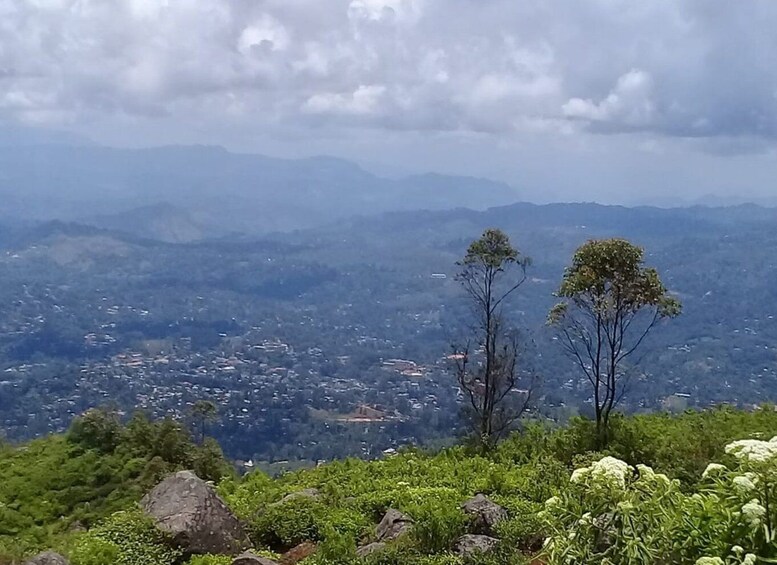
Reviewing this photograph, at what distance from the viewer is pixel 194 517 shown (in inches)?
325

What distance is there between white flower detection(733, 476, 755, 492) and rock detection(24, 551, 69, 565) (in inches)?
242

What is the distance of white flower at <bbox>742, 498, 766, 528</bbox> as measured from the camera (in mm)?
3492

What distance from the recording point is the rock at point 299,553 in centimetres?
815

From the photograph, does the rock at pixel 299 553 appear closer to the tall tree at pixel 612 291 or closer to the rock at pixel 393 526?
the rock at pixel 393 526

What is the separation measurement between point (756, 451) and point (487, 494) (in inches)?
260

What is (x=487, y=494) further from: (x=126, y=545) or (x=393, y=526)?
(x=126, y=545)

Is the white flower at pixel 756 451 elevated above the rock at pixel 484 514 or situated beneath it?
elevated above

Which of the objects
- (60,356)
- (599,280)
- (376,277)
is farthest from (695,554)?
(376,277)

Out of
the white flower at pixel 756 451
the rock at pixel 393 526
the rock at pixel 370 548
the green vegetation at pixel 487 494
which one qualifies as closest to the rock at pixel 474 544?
the green vegetation at pixel 487 494

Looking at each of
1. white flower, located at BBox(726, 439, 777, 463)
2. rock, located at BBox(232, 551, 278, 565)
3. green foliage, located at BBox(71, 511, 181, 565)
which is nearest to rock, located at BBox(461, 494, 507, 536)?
rock, located at BBox(232, 551, 278, 565)

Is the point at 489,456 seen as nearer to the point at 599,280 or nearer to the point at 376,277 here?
the point at 599,280

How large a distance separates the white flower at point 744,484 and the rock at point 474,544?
12.7 ft

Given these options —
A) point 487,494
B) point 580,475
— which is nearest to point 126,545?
point 487,494

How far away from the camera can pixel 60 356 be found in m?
94.1
